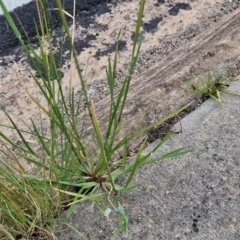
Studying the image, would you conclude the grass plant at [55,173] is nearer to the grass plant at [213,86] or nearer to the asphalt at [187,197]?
the asphalt at [187,197]

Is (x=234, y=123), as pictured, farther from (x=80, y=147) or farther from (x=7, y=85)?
(x=7, y=85)

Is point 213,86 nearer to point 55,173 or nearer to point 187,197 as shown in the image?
point 187,197

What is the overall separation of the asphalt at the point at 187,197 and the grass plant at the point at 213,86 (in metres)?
0.15

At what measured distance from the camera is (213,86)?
1.69 meters

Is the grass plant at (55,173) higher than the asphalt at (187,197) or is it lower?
higher

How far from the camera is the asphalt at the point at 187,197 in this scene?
4.24 ft

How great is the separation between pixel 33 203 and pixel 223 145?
680 mm

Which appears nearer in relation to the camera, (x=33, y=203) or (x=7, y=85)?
(x=33, y=203)

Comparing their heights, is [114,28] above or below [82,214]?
above

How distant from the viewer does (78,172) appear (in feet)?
4.49

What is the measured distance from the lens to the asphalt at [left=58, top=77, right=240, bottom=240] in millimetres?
1291

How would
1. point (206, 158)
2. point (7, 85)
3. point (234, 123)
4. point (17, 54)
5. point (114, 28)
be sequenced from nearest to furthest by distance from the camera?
point (206, 158) < point (234, 123) < point (7, 85) < point (17, 54) < point (114, 28)

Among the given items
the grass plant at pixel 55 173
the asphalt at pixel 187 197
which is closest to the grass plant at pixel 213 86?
the asphalt at pixel 187 197

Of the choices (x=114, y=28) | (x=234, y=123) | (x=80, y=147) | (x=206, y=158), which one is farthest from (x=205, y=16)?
(x=80, y=147)
